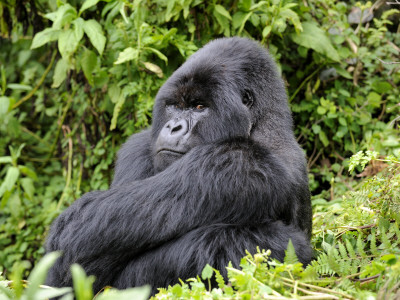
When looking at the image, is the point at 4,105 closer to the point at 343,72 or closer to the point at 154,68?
the point at 154,68

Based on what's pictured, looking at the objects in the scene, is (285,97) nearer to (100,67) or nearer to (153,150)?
(153,150)

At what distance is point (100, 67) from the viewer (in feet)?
15.8

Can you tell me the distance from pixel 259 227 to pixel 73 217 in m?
0.91

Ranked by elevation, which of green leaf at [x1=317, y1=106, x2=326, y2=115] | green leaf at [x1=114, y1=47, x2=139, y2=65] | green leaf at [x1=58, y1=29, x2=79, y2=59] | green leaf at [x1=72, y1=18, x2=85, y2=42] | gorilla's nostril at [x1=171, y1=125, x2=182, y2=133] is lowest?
green leaf at [x1=317, y1=106, x2=326, y2=115]

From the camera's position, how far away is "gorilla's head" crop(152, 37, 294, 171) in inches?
108

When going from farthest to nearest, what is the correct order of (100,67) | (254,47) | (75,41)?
(100,67), (75,41), (254,47)

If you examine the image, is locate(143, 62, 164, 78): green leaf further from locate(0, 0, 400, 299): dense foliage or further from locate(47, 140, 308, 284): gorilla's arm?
locate(47, 140, 308, 284): gorilla's arm

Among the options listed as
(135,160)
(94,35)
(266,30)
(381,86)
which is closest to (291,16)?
(266,30)

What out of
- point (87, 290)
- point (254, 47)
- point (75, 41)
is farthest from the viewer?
point (75, 41)

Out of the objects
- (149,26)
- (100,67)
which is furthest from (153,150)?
(100,67)

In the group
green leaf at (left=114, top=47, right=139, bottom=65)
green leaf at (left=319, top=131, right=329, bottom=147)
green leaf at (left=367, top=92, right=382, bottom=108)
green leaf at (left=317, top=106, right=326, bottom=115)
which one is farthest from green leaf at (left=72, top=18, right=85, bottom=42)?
green leaf at (left=367, top=92, right=382, bottom=108)

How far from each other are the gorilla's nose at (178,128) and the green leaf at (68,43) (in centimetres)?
181

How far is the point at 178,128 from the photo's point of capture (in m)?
2.76

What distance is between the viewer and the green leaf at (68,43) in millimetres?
4230
